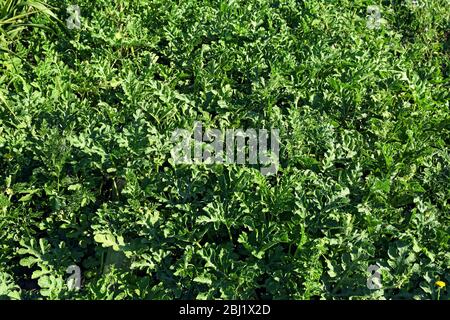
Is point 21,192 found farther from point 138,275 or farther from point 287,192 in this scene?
point 287,192

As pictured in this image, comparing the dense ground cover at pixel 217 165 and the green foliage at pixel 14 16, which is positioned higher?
the green foliage at pixel 14 16

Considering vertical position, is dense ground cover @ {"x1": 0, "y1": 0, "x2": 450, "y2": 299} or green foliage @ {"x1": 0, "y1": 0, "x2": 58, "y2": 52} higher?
green foliage @ {"x1": 0, "y1": 0, "x2": 58, "y2": 52}

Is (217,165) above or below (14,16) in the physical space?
below

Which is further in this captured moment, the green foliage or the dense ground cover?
the green foliage

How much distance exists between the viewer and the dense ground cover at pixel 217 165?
138 inches

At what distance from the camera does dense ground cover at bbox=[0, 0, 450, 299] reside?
11.5ft

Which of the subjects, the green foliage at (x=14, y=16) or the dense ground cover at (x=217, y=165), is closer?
the dense ground cover at (x=217, y=165)

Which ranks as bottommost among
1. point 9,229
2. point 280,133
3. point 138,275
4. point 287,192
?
point 138,275

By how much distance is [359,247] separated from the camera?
354cm

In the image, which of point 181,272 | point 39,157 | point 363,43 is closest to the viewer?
point 181,272

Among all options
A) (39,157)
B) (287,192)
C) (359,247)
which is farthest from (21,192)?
(359,247)

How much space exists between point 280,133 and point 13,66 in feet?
7.14

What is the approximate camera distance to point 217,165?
3.93 meters

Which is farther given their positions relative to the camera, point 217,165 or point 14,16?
point 14,16
